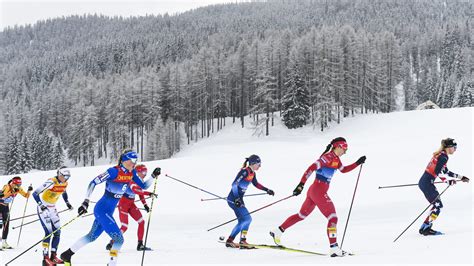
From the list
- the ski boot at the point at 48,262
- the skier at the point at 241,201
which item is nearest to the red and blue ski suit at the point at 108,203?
the ski boot at the point at 48,262

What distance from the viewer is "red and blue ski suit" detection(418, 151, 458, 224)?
31.0 ft

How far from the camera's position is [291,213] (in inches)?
552

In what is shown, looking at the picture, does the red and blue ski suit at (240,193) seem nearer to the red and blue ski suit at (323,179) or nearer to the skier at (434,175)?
the red and blue ski suit at (323,179)

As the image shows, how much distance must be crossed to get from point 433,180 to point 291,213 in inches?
213

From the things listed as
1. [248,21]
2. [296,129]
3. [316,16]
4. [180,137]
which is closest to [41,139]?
[180,137]

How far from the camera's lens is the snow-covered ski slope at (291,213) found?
27.4ft

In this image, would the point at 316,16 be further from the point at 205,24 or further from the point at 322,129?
the point at 322,129

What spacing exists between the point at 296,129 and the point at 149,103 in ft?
83.4

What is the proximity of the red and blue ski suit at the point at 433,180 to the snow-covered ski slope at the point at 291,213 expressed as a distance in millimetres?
591

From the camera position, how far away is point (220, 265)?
319 inches

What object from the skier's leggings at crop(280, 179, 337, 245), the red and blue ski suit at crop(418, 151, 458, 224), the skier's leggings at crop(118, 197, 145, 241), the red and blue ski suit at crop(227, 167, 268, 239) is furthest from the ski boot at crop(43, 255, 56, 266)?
the red and blue ski suit at crop(418, 151, 458, 224)

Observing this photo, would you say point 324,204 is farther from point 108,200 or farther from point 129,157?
point 108,200

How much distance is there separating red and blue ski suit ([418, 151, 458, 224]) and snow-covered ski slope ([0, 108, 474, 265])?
0.59 meters

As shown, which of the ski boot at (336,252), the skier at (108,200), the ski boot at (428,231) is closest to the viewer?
the skier at (108,200)
